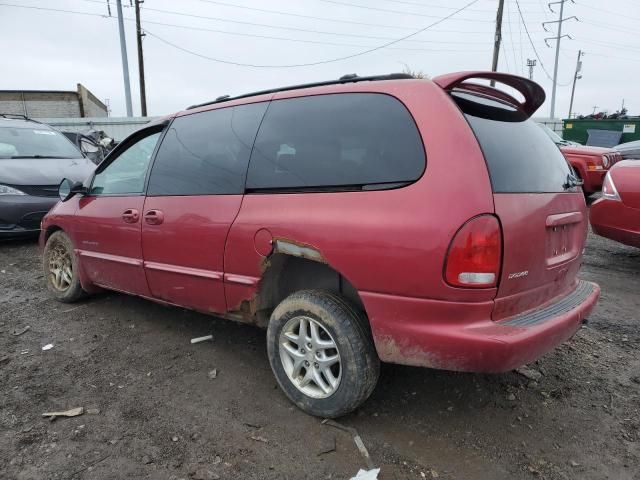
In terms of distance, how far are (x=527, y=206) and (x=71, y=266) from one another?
3925mm

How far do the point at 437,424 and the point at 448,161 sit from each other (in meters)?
1.40

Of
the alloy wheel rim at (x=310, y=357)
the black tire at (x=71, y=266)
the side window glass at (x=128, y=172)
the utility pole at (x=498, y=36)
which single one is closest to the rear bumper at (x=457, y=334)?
the alloy wheel rim at (x=310, y=357)

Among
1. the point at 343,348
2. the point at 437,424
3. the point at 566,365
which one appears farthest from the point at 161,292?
the point at 566,365

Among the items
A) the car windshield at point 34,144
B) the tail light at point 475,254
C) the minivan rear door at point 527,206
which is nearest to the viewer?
the tail light at point 475,254

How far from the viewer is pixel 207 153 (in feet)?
10.3

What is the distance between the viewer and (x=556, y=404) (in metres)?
2.71

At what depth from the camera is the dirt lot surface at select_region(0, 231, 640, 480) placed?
223 cm

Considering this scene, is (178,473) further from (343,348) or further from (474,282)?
(474,282)

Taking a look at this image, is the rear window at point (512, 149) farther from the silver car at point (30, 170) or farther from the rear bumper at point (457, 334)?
the silver car at point (30, 170)

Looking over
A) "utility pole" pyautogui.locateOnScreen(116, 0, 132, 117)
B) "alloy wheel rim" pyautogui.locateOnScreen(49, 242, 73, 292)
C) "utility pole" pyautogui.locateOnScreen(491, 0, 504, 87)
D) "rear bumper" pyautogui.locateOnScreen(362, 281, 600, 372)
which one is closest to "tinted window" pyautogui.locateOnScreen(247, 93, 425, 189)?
"rear bumper" pyautogui.locateOnScreen(362, 281, 600, 372)

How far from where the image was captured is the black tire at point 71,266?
14.0ft

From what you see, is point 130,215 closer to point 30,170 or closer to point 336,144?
point 336,144

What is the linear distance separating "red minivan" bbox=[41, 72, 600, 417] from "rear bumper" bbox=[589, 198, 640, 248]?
223 cm

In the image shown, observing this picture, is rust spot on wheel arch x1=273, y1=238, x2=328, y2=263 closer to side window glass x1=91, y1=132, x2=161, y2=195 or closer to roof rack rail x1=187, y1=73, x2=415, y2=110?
roof rack rail x1=187, y1=73, x2=415, y2=110
